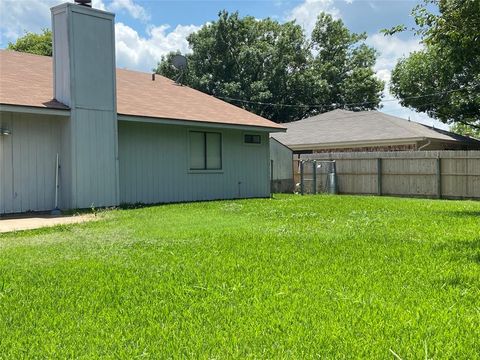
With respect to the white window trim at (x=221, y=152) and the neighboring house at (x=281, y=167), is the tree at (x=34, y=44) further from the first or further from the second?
the white window trim at (x=221, y=152)

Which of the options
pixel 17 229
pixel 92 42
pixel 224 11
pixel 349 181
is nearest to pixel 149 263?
pixel 17 229

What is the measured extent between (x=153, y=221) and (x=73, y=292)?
4859 mm

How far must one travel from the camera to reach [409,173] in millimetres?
18047

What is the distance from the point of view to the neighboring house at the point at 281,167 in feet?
67.0

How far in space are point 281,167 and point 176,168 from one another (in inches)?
293

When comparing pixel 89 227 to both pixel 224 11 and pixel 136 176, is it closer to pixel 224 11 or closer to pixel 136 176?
pixel 136 176

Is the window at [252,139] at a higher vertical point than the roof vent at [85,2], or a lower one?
lower

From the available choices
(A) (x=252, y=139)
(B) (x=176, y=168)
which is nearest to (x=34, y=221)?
(B) (x=176, y=168)

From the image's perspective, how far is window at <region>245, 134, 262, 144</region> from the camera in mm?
16031

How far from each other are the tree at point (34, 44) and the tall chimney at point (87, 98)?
820 inches

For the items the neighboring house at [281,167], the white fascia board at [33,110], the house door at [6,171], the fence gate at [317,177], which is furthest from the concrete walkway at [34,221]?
the neighboring house at [281,167]

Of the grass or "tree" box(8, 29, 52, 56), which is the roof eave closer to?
the grass

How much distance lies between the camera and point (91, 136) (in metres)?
11.4

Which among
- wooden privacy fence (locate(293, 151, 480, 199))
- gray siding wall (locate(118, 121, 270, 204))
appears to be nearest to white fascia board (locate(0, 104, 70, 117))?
gray siding wall (locate(118, 121, 270, 204))
